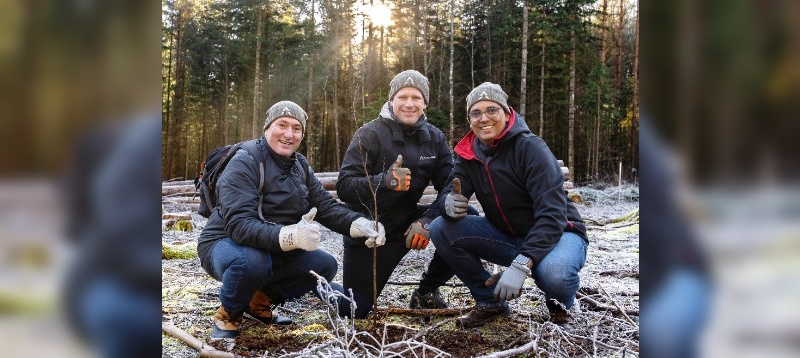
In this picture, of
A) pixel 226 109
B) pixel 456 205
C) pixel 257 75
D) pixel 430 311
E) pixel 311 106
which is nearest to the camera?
pixel 456 205

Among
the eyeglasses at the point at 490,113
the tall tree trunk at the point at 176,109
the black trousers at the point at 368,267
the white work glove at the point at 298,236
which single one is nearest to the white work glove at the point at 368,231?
the black trousers at the point at 368,267

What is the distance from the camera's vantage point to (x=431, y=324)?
3271mm

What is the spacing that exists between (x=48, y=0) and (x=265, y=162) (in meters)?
2.43

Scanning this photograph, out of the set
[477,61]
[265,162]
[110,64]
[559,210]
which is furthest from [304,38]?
[110,64]

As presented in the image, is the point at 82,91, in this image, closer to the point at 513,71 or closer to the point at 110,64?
the point at 110,64

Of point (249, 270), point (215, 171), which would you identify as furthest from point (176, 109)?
point (249, 270)

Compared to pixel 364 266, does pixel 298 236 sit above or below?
above

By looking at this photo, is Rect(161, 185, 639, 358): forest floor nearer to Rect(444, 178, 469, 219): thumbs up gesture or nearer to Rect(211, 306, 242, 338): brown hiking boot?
Rect(211, 306, 242, 338): brown hiking boot

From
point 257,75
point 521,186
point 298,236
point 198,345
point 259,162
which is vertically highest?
point 257,75

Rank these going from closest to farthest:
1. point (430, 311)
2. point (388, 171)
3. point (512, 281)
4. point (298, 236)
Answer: point (512, 281) < point (298, 236) < point (430, 311) < point (388, 171)

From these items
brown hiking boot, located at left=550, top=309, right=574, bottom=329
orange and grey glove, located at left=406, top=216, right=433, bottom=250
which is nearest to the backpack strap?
orange and grey glove, located at left=406, top=216, right=433, bottom=250

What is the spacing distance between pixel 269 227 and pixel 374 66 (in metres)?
3.70

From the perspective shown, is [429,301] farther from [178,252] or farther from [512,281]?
[178,252]

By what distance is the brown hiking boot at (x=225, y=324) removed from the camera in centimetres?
302
